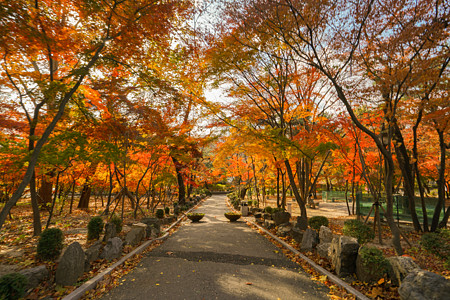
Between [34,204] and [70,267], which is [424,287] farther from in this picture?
[34,204]

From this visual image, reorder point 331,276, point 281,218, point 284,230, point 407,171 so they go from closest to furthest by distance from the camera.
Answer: point 331,276 < point 284,230 < point 407,171 < point 281,218

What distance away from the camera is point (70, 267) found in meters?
4.52

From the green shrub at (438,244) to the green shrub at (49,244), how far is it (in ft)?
34.9

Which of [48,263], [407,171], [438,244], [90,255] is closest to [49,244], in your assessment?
[48,263]

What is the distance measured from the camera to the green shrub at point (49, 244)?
5156 millimetres

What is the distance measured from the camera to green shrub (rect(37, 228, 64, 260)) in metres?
5.16

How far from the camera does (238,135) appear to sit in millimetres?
10484

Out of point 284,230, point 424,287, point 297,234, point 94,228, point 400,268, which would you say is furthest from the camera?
point 284,230

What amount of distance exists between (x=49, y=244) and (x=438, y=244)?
1095cm

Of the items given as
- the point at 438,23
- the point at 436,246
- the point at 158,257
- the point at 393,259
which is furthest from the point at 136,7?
the point at 436,246

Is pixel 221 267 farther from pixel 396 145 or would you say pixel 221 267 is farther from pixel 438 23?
pixel 396 145

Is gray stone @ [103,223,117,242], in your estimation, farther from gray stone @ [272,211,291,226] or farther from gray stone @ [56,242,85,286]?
gray stone @ [272,211,291,226]

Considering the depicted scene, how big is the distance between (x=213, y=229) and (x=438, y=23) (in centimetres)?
1112

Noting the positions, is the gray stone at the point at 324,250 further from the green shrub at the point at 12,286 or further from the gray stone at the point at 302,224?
the green shrub at the point at 12,286
